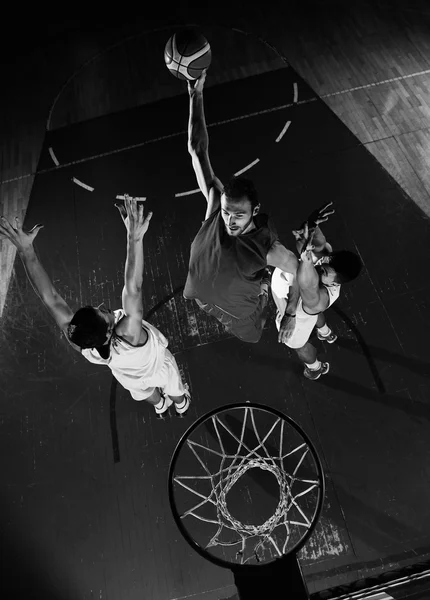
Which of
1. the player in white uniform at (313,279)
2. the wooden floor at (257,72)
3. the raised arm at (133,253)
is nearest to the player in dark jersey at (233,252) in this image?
the player in white uniform at (313,279)

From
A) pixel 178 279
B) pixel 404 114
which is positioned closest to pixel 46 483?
pixel 178 279

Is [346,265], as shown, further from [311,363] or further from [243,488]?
[243,488]

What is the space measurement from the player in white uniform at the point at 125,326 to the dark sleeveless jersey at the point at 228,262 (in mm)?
457

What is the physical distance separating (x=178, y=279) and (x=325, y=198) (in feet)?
6.32

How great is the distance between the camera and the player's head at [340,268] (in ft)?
10.7

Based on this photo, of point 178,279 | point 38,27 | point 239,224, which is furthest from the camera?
point 38,27

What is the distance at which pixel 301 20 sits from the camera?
23.3 ft

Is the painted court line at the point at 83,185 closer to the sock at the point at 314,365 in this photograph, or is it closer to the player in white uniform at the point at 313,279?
the player in white uniform at the point at 313,279

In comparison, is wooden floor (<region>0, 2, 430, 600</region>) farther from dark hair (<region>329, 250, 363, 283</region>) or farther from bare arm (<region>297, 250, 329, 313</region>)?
→ bare arm (<region>297, 250, 329, 313</region>)

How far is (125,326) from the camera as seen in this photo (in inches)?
120

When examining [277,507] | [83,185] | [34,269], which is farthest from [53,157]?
[277,507]

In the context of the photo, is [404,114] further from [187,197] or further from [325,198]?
[187,197]

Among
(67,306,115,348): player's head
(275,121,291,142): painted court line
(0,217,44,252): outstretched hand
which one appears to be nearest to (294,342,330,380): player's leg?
(67,306,115,348): player's head

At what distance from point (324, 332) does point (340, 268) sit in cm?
117
